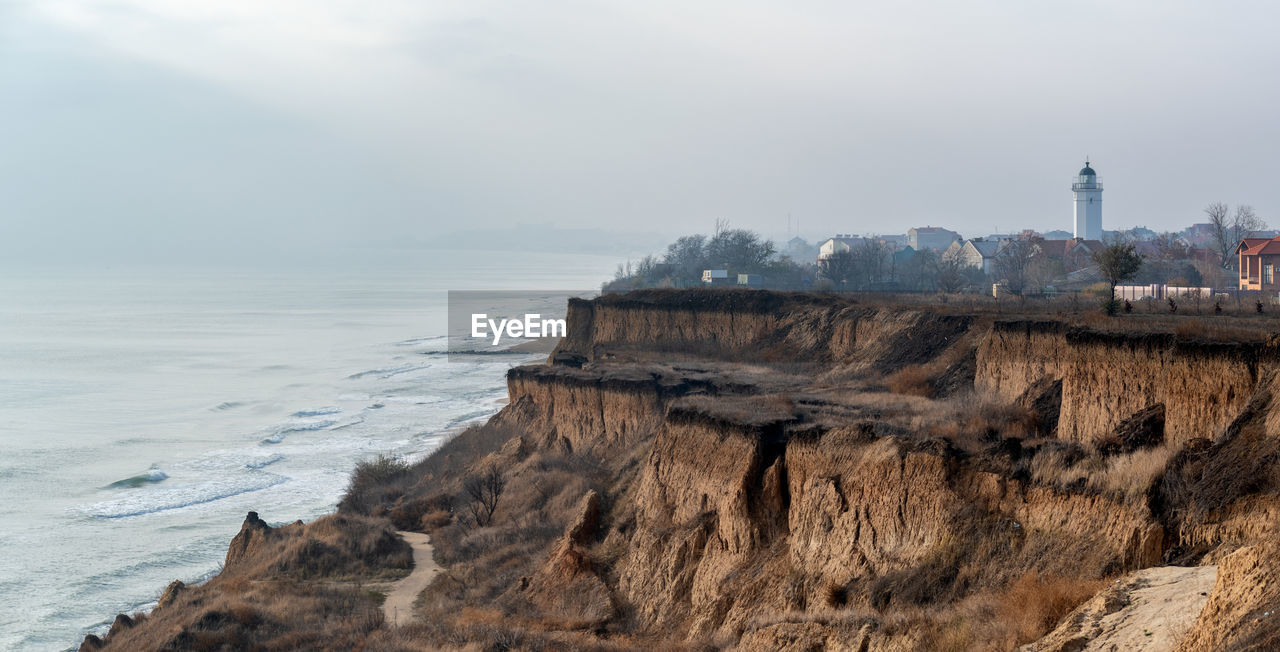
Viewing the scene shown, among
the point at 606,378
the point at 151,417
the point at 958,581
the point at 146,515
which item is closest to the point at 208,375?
the point at 151,417

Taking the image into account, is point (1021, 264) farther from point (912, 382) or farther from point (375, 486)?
point (375, 486)

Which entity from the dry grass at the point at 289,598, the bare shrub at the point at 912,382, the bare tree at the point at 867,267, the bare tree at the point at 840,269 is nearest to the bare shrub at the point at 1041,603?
the dry grass at the point at 289,598

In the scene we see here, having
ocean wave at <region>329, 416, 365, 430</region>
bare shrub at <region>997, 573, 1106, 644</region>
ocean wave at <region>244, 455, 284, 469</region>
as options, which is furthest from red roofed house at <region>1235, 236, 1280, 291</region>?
ocean wave at <region>244, 455, 284, 469</region>

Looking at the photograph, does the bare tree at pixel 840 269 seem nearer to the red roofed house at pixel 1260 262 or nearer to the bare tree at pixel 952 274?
the bare tree at pixel 952 274

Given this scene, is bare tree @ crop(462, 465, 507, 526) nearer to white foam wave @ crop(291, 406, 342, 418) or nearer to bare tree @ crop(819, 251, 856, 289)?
white foam wave @ crop(291, 406, 342, 418)

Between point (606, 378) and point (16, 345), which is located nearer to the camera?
point (606, 378)

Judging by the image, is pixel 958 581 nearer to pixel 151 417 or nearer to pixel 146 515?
pixel 146 515
